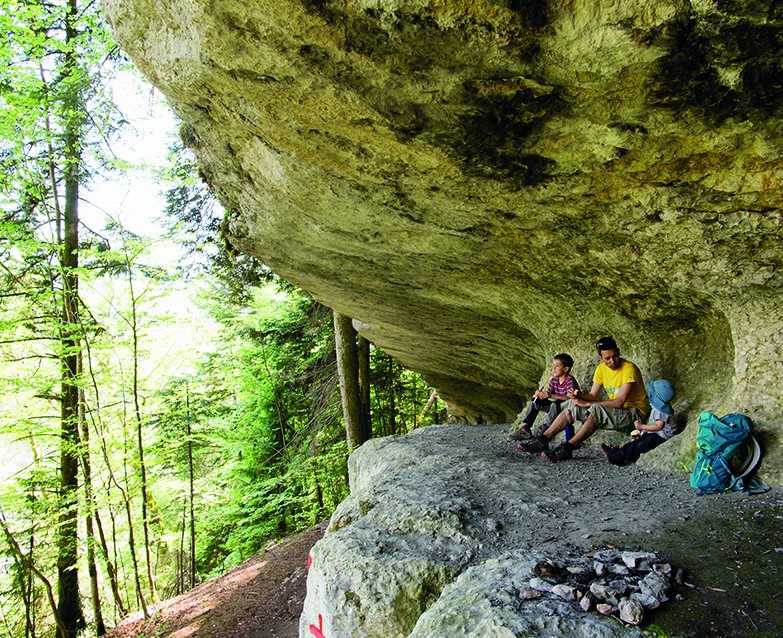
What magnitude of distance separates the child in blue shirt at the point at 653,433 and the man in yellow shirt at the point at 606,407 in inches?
9.5

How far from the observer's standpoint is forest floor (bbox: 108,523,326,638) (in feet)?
24.7

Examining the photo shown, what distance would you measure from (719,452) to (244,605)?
7.67 meters

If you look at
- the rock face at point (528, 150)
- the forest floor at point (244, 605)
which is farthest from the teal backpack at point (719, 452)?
the forest floor at point (244, 605)

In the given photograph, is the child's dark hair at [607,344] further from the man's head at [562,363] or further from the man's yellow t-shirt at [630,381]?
the man's head at [562,363]

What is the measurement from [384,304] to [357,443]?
12.3 ft

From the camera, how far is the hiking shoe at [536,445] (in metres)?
5.54

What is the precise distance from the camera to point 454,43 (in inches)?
114

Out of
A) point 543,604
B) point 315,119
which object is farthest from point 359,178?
point 543,604

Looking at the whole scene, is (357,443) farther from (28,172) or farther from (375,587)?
(28,172)

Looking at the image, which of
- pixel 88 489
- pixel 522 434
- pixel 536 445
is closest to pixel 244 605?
pixel 88 489

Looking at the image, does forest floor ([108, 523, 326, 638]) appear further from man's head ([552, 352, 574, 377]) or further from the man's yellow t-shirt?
the man's yellow t-shirt

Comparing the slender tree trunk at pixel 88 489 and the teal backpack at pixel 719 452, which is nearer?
the teal backpack at pixel 719 452

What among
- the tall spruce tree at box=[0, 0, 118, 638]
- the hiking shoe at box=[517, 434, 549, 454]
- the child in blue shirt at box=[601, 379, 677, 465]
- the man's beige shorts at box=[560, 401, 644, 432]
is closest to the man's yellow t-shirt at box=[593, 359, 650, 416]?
the man's beige shorts at box=[560, 401, 644, 432]

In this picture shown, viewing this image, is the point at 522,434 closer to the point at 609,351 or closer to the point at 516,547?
the point at 609,351
